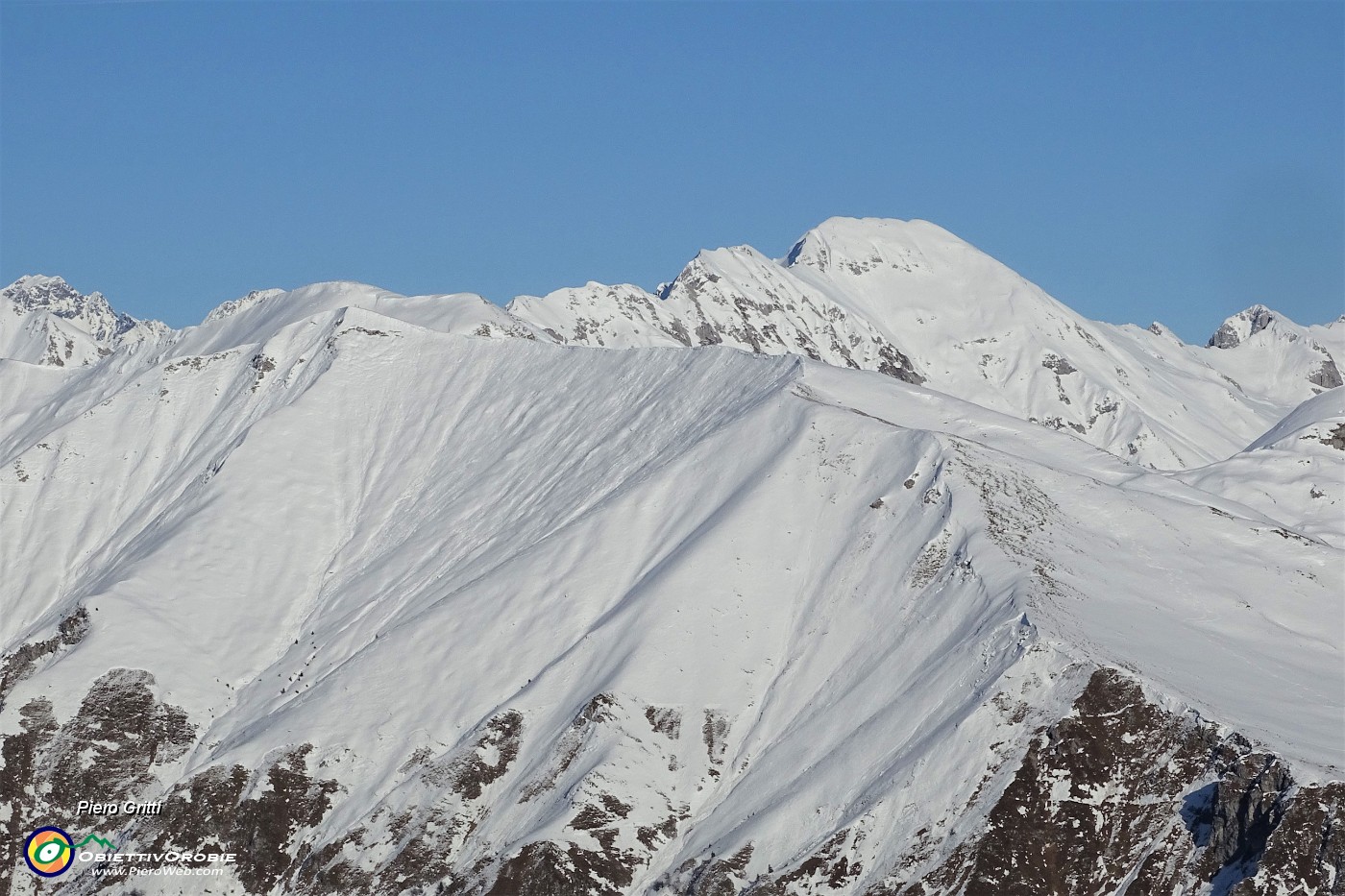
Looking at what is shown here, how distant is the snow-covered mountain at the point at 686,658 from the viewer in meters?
113

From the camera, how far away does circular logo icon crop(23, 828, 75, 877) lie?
13662 cm

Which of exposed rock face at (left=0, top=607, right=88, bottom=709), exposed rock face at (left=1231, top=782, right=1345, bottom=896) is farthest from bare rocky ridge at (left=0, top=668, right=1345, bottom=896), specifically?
exposed rock face at (left=0, top=607, right=88, bottom=709)

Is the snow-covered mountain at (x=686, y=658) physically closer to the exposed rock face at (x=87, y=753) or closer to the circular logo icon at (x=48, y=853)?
the exposed rock face at (x=87, y=753)

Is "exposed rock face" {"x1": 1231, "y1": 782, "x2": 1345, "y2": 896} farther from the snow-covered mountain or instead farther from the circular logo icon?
the circular logo icon

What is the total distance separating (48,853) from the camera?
13725 cm

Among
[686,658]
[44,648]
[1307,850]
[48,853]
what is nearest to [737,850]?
[686,658]

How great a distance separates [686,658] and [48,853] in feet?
163

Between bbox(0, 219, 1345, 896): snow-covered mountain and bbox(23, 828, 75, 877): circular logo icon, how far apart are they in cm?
199

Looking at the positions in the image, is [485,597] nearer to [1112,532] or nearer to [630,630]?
[630,630]

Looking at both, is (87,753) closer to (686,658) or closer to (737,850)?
(686,658)

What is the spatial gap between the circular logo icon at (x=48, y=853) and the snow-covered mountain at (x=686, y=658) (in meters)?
1.99

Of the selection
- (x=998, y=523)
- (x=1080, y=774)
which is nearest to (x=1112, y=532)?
(x=998, y=523)

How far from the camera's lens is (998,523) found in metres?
138

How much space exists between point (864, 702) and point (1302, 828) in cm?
3539
